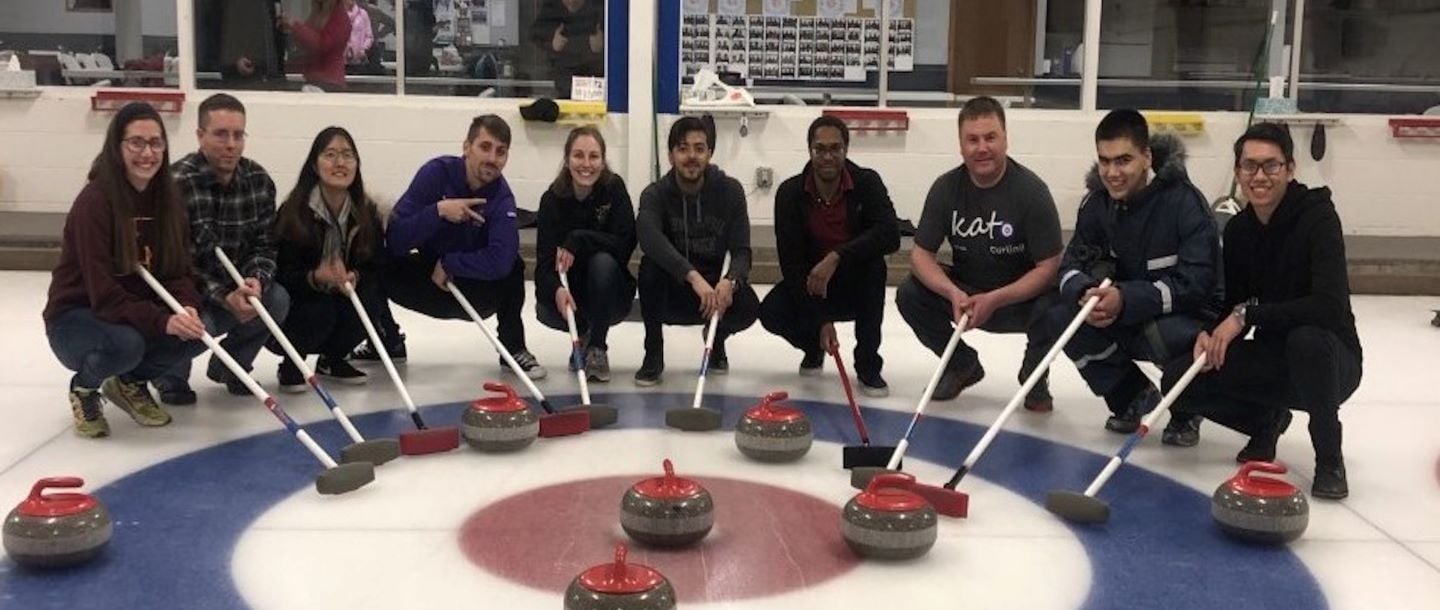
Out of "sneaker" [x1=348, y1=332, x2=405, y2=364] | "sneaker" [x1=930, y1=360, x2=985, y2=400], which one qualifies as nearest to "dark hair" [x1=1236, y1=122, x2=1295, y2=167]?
"sneaker" [x1=930, y1=360, x2=985, y2=400]

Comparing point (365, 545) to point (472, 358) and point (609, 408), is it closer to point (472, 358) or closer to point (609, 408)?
point (609, 408)

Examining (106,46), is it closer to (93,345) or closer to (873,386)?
(93,345)

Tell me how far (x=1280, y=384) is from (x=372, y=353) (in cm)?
313

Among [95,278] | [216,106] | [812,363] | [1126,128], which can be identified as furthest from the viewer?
[812,363]

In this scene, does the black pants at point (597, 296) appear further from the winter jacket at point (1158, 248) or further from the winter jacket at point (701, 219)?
the winter jacket at point (1158, 248)

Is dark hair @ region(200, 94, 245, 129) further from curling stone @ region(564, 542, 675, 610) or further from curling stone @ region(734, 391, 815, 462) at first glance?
curling stone @ region(564, 542, 675, 610)

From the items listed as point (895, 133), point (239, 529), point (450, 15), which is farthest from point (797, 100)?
point (239, 529)

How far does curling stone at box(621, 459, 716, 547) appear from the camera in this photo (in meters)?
2.81

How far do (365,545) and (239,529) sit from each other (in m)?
0.32

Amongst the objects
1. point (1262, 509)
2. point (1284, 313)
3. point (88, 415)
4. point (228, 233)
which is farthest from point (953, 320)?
point (88, 415)

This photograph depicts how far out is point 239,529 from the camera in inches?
118

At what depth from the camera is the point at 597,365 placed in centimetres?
470

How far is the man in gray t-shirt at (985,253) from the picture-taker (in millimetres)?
4215

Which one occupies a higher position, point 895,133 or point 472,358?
point 895,133
